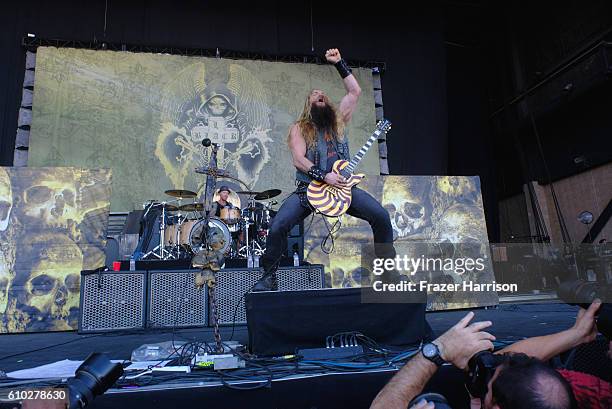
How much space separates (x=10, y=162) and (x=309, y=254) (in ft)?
21.2

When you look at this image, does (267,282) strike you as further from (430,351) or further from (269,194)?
(269,194)

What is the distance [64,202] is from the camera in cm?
571

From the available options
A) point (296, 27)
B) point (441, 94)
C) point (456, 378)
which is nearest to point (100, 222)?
point (456, 378)

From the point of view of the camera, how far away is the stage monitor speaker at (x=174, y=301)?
15.4ft

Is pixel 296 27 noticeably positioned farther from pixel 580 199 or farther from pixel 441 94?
pixel 580 199

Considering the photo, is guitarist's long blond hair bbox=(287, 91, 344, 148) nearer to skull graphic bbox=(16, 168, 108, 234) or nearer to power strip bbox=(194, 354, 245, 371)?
power strip bbox=(194, 354, 245, 371)

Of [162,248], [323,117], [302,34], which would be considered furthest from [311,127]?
[302,34]

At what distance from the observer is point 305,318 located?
2.78 metres

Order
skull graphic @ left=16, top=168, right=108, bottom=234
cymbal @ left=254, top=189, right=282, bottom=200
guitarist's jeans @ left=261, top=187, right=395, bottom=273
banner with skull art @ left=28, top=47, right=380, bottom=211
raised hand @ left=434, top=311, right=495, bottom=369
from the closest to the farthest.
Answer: raised hand @ left=434, top=311, right=495, bottom=369
guitarist's jeans @ left=261, top=187, right=395, bottom=273
skull graphic @ left=16, top=168, right=108, bottom=234
cymbal @ left=254, top=189, right=282, bottom=200
banner with skull art @ left=28, top=47, right=380, bottom=211

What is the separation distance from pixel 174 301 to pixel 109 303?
0.67 metres

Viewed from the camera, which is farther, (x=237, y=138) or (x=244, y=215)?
(x=237, y=138)

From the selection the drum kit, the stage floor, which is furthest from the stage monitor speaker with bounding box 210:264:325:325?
the drum kit

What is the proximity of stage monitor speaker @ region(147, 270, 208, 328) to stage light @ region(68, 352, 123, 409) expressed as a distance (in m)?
3.37

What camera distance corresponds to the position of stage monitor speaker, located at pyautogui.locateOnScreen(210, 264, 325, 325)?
479 centimetres
